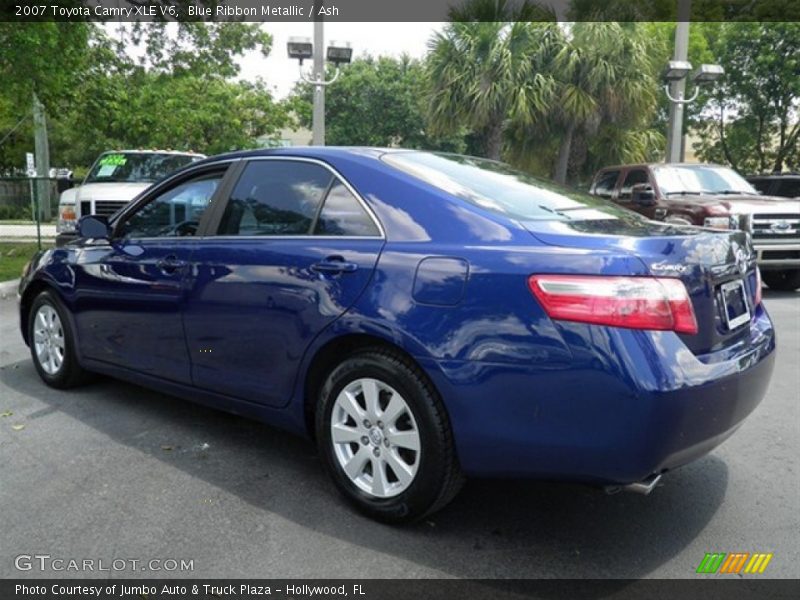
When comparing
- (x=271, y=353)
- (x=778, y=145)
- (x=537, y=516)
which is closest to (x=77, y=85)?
(x=271, y=353)

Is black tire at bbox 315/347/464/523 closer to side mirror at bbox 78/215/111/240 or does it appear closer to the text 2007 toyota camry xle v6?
the text 2007 toyota camry xle v6

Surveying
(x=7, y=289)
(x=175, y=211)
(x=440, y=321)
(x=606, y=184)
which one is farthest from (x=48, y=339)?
(x=606, y=184)

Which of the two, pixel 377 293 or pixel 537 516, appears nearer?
pixel 377 293

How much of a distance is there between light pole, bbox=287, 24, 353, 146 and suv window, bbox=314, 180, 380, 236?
10820 mm

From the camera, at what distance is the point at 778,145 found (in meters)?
28.0

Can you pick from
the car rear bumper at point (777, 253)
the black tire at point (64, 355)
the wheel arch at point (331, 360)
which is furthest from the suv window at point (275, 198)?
the car rear bumper at point (777, 253)

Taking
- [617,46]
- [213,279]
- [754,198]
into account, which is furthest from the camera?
[617,46]

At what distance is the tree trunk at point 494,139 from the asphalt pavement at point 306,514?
54.9 ft

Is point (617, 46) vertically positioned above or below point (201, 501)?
above

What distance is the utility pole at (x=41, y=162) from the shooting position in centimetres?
1359

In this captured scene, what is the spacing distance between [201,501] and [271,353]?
0.74 m

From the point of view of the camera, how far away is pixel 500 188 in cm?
342

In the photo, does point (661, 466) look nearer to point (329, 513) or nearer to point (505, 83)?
point (329, 513)

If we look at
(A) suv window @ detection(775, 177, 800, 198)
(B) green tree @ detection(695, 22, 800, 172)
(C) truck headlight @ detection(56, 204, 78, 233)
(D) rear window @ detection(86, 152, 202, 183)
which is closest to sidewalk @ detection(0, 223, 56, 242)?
(D) rear window @ detection(86, 152, 202, 183)
